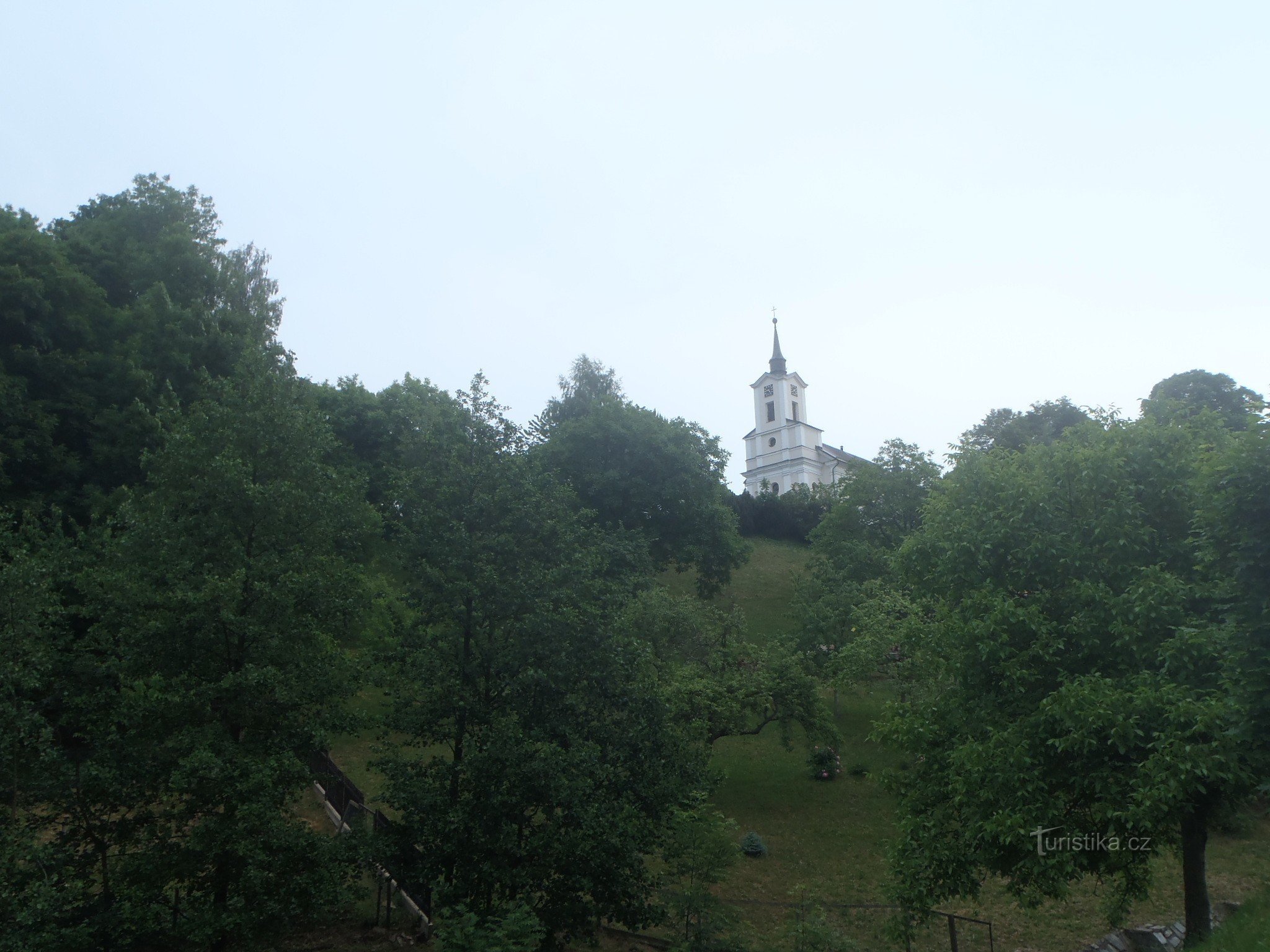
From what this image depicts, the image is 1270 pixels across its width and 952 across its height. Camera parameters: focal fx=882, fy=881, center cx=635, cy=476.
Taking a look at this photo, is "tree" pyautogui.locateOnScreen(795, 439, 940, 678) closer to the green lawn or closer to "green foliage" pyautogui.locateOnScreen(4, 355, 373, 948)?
the green lawn

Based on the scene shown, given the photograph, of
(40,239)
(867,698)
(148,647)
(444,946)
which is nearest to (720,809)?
(867,698)

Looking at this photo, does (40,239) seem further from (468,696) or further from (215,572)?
(468,696)

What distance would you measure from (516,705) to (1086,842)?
28.5 feet

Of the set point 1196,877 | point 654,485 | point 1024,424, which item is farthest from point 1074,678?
point 1024,424

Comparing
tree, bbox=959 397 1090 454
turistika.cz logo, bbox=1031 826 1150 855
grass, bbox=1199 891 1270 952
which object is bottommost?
grass, bbox=1199 891 1270 952

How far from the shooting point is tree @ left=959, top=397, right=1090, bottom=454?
166 ft

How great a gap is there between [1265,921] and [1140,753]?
2329 millimetres

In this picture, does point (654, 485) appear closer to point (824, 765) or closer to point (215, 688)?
point (824, 765)

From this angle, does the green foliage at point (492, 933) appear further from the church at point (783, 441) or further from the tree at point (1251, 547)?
the church at point (783, 441)

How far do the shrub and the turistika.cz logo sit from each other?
32.6 ft

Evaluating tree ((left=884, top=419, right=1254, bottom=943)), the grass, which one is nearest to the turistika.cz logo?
tree ((left=884, top=419, right=1254, bottom=943))

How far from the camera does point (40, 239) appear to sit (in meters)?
26.7

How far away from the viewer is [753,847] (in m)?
21.5

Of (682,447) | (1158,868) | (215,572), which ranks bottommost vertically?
(1158,868)
